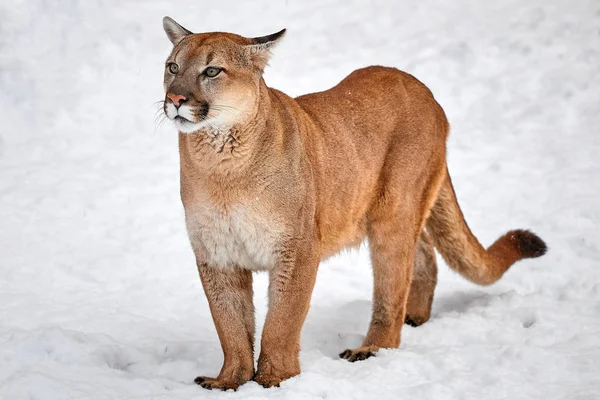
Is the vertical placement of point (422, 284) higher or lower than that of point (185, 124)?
lower

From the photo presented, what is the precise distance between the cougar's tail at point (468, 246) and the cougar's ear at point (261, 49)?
2.25 metres

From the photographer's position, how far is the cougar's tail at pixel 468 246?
7.13 m

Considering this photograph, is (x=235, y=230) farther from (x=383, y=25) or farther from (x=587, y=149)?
(x=383, y=25)

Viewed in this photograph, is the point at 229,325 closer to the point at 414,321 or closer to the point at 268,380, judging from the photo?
the point at 268,380

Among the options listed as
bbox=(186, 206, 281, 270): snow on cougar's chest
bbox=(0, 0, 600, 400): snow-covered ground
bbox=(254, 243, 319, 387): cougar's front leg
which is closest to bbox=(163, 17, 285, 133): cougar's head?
bbox=(186, 206, 281, 270): snow on cougar's chest

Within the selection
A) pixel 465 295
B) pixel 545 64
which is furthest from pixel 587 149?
pixel 465 295

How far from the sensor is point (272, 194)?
5.29 m

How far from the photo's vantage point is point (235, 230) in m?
5.26

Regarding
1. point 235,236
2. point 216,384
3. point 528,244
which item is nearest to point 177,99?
point 235,236

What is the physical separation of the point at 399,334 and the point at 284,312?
1.37 metres

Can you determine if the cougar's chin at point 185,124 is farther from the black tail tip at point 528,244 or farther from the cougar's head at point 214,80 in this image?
the black tail tip at point 528,244

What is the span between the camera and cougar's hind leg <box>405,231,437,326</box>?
7.16 meters

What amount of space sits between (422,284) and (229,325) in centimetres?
226

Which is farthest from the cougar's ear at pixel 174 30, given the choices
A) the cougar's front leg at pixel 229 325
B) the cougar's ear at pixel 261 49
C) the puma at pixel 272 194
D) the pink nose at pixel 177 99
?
the cougar's front leg at pixel 229 325
